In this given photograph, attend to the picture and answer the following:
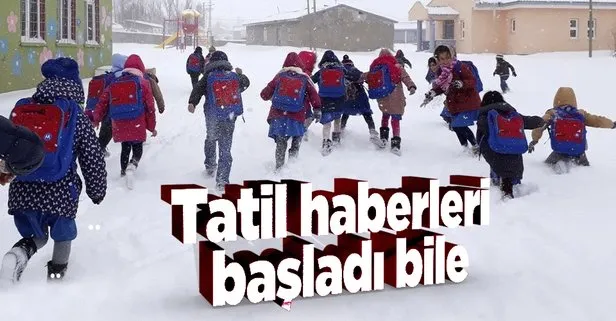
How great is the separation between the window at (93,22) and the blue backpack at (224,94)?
16286 mm

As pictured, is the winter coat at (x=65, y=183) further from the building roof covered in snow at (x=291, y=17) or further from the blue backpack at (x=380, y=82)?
the building roof covered in snow at (x=291, y=17)

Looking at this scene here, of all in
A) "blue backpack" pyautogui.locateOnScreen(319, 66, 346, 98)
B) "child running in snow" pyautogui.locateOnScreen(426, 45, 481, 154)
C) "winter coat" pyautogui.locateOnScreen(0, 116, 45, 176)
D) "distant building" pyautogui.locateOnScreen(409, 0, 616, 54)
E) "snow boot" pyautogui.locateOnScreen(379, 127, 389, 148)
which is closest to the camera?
"winter coat" pyautogui.locateOnScreen(0, 116, 45, 176)

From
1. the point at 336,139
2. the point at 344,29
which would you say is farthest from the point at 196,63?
the point at 344,29

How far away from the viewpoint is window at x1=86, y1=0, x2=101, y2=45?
22953mm

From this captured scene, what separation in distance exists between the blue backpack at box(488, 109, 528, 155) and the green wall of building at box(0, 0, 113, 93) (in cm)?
1319

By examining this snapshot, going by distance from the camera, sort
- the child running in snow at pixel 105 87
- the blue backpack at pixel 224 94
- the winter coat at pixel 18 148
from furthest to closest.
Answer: the child running in snow at pixel 105 87
the blue backpack at pixel 224 94
the winter coat at pixel 18 148

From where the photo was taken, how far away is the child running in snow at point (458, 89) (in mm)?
9492

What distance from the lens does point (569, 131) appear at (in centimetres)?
861

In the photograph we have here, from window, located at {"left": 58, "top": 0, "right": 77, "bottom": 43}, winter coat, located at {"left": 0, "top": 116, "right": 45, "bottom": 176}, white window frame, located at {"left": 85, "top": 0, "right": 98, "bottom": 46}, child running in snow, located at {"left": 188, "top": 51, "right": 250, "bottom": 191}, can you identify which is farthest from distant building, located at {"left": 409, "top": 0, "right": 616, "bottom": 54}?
winter coat, located at {"left": 0, "top": 116, "right": 45, "bottom": 176}

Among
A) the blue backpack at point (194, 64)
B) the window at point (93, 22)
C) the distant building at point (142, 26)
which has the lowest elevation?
the blue backpack at point (194, 64)

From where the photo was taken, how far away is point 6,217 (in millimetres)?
6863

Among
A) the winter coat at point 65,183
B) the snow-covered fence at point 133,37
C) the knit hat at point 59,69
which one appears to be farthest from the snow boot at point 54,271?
the snow-covered fence at point 133,37

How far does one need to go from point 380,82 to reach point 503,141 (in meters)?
3.20

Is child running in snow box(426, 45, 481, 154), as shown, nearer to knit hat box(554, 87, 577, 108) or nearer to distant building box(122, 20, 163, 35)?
knit hat box(554, 87, 577, 108)
